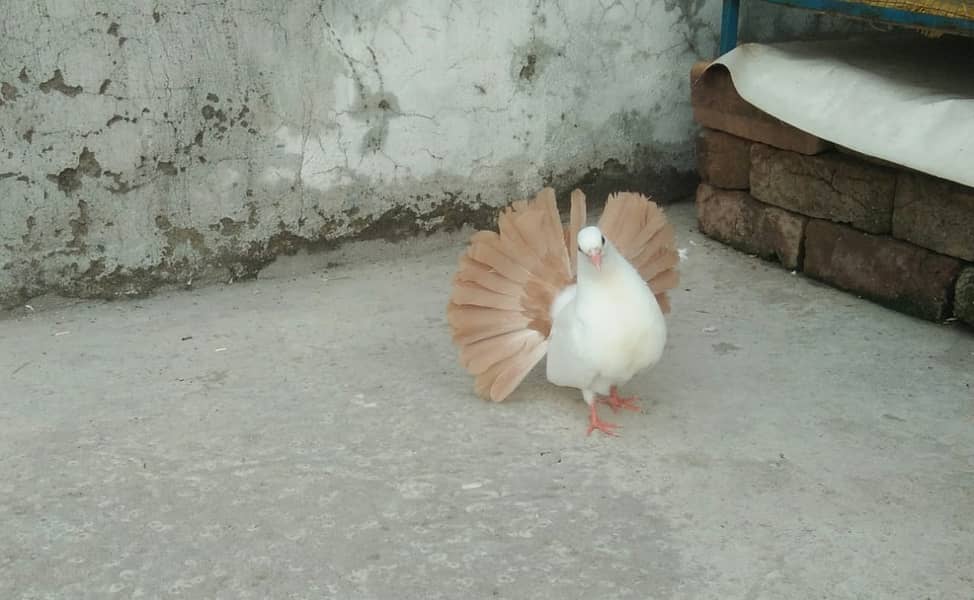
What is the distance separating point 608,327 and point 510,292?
0.41 meters

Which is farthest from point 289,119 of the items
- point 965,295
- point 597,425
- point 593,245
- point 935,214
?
point 965,295

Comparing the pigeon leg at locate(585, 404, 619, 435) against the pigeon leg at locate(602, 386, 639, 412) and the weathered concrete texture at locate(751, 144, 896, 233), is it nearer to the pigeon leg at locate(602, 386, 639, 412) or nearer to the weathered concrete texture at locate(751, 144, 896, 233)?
the pigeon leg at locate(602, 386, 639, 412)

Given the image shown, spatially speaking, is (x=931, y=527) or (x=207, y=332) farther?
(x=207, y=332)

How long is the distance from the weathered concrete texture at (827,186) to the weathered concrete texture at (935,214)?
0.06 metres

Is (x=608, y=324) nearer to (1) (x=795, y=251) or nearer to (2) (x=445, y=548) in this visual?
(2) (x=445, y=548)

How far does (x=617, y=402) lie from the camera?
3.23m

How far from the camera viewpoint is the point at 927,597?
233cm

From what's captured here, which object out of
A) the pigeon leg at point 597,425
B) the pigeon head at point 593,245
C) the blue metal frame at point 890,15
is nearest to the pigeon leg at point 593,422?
the pigeon leg at point 597,425

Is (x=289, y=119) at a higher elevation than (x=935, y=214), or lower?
higher

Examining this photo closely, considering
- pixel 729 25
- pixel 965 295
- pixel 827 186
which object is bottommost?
pixel 965 295

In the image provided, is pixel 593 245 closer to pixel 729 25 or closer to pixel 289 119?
pixel 289 119

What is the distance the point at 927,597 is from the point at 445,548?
3.41 ft

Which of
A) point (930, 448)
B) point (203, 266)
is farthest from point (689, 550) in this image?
point (203, 266)

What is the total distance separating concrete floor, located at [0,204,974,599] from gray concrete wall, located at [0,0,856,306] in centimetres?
28
